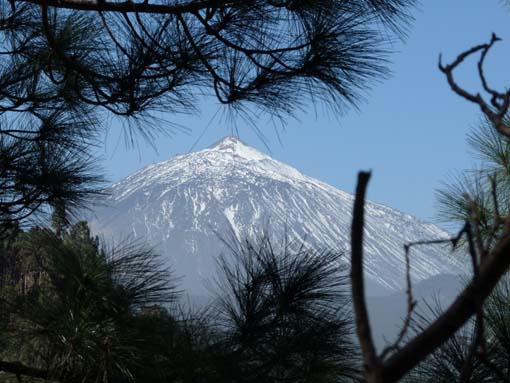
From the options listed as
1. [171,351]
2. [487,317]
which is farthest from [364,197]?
[171,351]

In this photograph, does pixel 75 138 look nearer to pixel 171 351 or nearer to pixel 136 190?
pixel 171 351

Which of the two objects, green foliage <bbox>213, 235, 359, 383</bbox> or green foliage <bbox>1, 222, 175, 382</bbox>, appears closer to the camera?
green foliage <bbox>1, 222, 175, 382</bbox>

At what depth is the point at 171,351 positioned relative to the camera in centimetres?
239

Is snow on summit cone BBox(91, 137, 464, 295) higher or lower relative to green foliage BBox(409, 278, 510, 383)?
higher

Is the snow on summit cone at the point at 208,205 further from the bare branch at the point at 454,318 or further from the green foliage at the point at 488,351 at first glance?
the bare branch at the point at 454,318

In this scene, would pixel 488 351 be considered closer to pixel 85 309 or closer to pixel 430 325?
pixel 85 309

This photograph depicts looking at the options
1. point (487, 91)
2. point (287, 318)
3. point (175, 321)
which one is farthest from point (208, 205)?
point (487, 91)

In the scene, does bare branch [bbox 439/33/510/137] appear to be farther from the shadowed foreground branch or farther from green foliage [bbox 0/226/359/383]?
green foliage [bbox 0/226/359/383]

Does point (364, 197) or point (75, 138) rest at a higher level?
point (75, 138)

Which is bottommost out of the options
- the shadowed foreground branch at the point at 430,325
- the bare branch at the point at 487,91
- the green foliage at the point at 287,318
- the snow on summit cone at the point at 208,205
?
the shadowed foreground branch at the point at 430,325

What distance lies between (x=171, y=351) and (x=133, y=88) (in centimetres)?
115

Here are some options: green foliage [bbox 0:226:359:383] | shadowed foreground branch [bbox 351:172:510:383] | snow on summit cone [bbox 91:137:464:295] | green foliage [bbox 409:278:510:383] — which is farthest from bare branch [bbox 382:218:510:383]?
snow on summit cone [bbox 91:137:464:295]

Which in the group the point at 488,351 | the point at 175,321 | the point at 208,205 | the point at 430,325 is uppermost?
the point at 208,205

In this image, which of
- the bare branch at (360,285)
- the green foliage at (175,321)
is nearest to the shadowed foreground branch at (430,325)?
the bare branch at (360,285)
